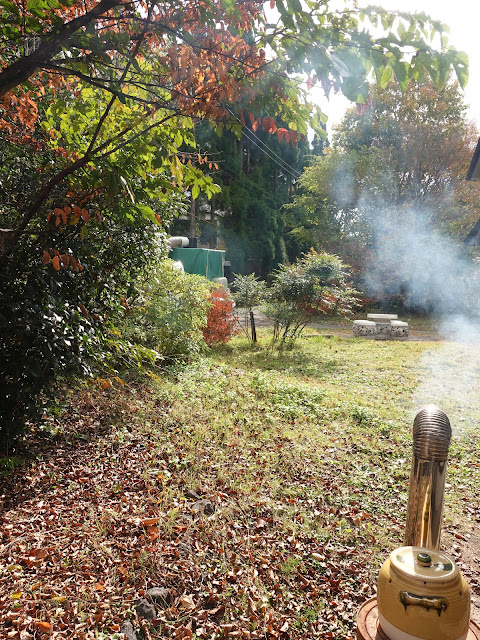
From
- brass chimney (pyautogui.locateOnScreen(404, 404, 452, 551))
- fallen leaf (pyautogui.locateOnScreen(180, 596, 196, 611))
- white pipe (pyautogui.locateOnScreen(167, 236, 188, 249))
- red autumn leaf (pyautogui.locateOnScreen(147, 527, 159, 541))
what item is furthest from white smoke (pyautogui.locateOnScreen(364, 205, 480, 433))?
brass chimney (pyautogui.locateOnScreen(404, 404, 452, 551))

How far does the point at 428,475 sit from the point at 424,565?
44 centimetres

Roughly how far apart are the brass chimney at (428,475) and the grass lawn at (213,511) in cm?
116

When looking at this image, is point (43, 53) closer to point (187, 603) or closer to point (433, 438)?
point (433, 438)

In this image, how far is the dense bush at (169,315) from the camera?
23.4 ft

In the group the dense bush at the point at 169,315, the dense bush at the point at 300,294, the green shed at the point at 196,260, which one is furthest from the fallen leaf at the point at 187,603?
the green shed at the point at 196,260

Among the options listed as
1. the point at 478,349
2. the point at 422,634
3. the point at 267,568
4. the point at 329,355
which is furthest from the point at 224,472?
the point at 478,349

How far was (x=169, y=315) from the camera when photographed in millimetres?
7426

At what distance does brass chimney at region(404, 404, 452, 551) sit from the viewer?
184 cm

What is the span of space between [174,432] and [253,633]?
268 centimetres

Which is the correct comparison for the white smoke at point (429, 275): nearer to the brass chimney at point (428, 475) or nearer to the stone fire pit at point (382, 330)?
the stone fire pit at point (382, 330)

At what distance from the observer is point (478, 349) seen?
12102 mm

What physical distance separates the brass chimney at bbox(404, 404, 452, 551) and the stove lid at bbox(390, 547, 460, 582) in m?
0.33

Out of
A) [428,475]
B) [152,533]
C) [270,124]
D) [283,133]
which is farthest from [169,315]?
[428,475]

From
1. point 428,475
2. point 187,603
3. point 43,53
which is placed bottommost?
point 187,603
